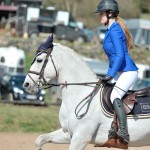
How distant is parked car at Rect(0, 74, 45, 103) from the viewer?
982 inches

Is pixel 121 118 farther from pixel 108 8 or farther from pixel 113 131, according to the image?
pixel 108 8

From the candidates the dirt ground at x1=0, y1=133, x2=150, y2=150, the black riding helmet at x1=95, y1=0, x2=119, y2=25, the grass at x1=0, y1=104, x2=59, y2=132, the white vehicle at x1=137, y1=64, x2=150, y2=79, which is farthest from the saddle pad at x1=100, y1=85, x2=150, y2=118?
the white vehicle at x1=137, y1=64, x2=150, y2=79

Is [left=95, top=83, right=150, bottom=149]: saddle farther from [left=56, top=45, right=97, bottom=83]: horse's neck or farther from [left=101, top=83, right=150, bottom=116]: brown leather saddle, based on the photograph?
[left=56, top=45, right=97, bottom=83]: horse's neck

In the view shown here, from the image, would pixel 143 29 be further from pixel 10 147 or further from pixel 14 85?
pixel 10 147

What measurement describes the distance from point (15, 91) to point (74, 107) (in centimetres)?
1643

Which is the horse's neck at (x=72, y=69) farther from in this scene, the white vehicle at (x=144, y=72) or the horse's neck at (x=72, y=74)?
the white vehicle at (x=144, y=72)

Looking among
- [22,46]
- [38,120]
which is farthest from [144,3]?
[38,120]

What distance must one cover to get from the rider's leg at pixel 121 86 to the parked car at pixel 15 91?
14.9 metres

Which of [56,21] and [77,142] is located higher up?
A: [77,142]

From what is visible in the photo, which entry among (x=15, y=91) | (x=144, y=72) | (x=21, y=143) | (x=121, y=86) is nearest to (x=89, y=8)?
(x=144, y=72)

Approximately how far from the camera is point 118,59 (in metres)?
9.12

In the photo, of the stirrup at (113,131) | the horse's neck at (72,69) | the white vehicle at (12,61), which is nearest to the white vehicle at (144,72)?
the white vehicle at (12,61)

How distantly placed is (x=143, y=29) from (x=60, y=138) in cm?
4367

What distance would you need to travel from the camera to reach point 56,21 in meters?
57.4
